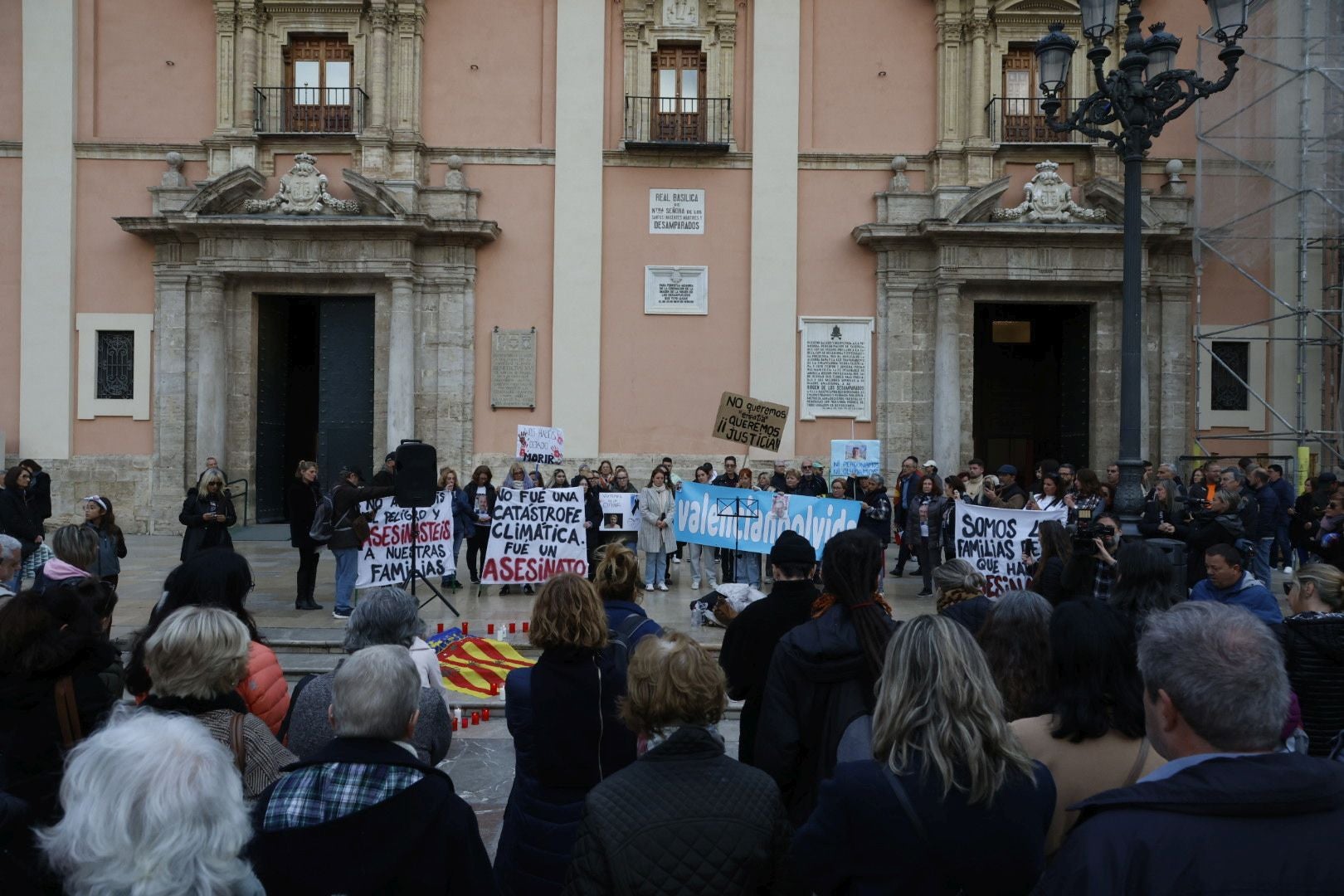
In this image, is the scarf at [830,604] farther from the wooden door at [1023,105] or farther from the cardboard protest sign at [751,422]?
the wooden door at [1023,105]

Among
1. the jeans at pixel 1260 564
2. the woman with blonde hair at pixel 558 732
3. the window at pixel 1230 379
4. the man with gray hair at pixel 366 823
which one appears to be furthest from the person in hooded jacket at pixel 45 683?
the window at pixel 1230 379

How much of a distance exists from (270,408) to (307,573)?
1002 centimetres

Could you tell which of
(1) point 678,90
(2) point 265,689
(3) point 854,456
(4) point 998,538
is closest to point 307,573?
(4) point 998,538

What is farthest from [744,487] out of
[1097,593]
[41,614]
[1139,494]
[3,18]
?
[3,18]

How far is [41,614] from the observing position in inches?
136

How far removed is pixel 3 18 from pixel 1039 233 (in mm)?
19268

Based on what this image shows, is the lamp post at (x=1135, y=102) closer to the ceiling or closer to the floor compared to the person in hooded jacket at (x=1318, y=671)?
closer to the ceiling

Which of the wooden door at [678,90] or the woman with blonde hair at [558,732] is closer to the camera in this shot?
the woman with blonde hair at [558,732]

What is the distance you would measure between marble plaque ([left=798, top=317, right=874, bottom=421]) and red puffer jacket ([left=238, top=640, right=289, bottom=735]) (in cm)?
1648

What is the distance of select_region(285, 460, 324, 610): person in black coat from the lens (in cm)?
1198

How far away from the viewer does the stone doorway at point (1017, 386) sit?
23469 millimetres

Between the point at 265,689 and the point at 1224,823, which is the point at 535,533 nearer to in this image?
the point at 265,689

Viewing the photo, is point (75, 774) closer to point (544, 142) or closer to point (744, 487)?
point (744, 487)

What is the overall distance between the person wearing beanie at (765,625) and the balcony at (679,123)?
1657 centimetres
